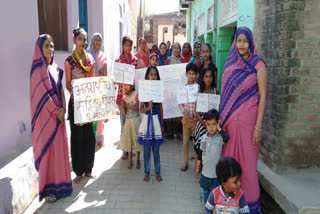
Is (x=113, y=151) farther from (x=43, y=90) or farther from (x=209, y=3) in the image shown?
(x=209, y=3)

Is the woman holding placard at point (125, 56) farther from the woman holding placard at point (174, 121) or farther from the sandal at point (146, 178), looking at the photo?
the woman holding placard at point (174, 121)

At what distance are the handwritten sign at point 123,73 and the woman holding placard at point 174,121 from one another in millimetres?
1698

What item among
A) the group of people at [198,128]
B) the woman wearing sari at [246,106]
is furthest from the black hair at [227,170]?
the woman wearing sari at [246,106]

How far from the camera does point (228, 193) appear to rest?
7.39 feet

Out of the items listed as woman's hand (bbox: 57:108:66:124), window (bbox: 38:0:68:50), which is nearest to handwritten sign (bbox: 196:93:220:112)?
woman's hand (bbox: 57:108:66:124)

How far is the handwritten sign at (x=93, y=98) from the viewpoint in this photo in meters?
3.59

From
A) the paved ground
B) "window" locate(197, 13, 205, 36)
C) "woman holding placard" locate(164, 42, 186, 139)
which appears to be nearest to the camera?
the paved ground

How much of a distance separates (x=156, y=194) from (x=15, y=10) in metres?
2.77

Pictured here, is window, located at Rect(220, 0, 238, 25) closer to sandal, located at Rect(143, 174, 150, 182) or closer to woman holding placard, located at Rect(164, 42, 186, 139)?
woman holding placard, located at Rect(164, 42, 186, 139)

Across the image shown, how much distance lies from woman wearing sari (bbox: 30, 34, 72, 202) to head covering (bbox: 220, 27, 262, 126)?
185cm

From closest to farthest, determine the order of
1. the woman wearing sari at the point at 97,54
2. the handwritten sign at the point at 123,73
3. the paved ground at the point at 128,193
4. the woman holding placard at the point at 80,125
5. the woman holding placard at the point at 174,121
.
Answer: the paved ground at the point at 128,193 → the woman holding placard at the point at 80,125 → the handwritten sign at the point at 123,73 → the woman wearing sari at the point at 97,54 → the woman holding placard at the point at 174,121

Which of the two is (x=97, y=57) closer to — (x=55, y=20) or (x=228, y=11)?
(x=55, y=20)

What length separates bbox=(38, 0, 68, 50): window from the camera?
16.5 ft

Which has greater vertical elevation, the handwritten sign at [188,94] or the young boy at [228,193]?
the handwritten sign at [188,94]
